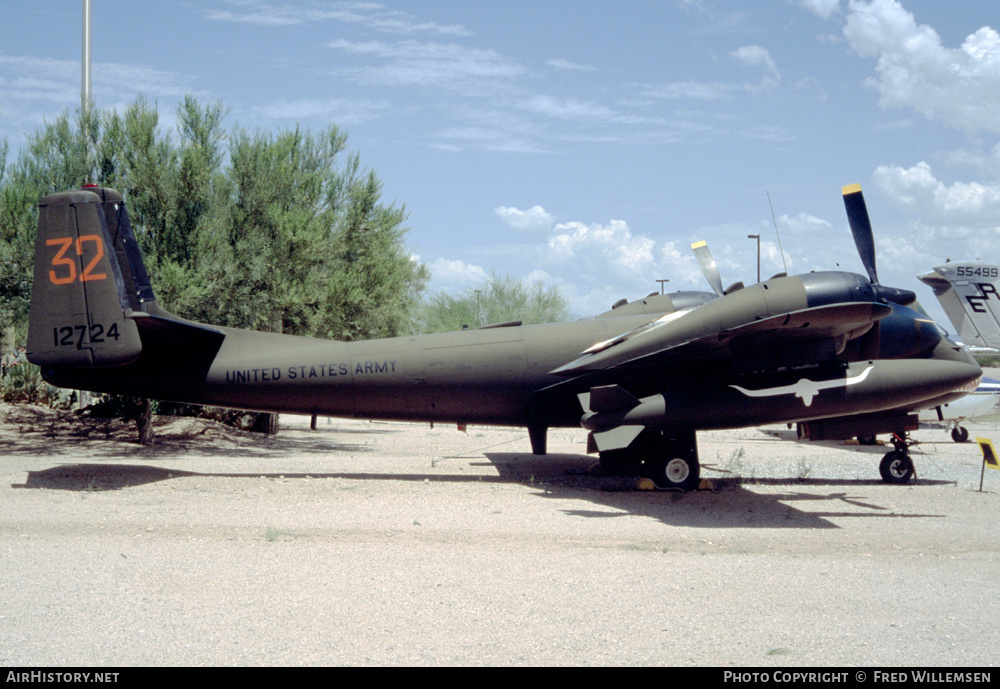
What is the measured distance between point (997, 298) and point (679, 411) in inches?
784

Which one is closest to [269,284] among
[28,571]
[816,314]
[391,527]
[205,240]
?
[205,240]

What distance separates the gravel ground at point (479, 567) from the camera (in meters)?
4.85

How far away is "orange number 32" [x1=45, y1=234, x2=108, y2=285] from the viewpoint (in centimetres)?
1046

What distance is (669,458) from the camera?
11648mm

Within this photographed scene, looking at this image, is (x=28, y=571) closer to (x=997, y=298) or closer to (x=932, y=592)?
(x=932, y=592)

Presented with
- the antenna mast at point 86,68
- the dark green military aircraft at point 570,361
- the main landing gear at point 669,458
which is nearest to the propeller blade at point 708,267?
the dark green military aircraft at point 570,361

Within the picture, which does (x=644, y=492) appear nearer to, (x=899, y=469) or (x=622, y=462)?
(x=622, y=462)

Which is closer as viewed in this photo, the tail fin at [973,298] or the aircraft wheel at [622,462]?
the aircraft wheel at [622,462]

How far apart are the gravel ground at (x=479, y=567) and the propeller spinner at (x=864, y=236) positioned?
10.7ft

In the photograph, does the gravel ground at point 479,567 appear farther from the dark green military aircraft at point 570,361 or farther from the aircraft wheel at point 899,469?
the dark green military aircraft at point 570,361

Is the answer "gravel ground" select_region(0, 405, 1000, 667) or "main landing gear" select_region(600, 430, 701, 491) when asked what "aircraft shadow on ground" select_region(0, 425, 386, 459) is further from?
"main landing gear" select_region(600, 430, 701, 491)

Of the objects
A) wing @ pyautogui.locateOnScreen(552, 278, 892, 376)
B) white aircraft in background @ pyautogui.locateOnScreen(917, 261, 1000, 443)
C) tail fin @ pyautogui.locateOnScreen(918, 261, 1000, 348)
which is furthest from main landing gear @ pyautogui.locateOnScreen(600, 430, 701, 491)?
tail fin @ pyautogui.locateOnScreen(918, 261, 1000, 348)

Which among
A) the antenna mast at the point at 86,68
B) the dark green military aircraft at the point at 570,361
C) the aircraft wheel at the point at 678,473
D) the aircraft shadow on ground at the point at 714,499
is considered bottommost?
the aircraft shadow on ground at the point at 714,499

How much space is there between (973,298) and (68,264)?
2629 centimetres
